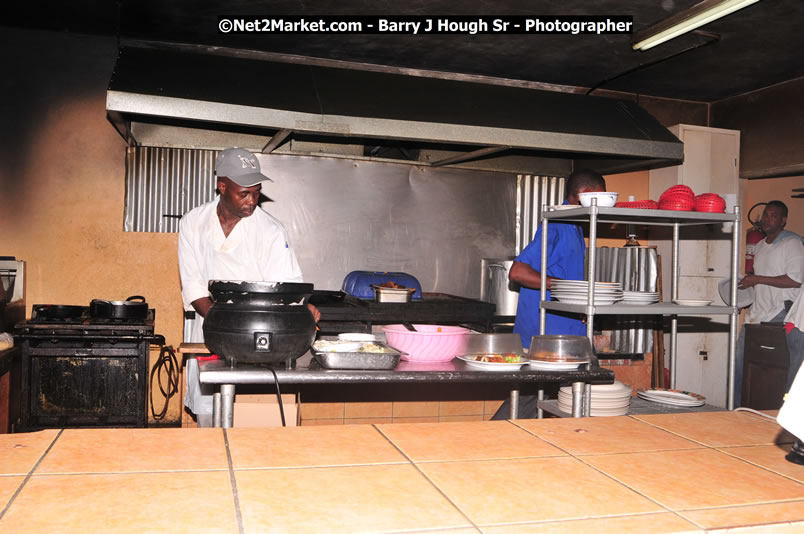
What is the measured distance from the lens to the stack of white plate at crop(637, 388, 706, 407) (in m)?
3.20

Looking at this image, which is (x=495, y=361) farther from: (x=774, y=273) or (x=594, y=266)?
(x=774, y=273)

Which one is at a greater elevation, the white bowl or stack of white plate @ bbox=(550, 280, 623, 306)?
the white bowl

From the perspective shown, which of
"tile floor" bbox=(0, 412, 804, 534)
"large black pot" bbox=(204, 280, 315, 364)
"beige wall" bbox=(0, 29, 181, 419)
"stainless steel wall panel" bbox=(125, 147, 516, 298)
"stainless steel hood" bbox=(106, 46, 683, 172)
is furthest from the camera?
"stainless steel wall panel" bbox=(125, 147, 516, 298)

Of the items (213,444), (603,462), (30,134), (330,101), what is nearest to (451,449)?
(603,462)

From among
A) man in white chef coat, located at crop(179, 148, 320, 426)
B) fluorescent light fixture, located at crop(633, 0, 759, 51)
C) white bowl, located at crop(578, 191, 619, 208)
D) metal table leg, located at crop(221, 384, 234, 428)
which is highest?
fluorescent light fixture, located at crop(633, 0, 759, 51)

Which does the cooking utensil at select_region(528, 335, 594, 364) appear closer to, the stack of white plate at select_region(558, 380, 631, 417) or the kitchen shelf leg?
the stack of white plate at select_region(558, 380, 631, 417)

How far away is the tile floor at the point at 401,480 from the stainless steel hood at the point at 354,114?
2.73 metres

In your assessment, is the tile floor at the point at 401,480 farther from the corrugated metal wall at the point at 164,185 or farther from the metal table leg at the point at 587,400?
the corrugated metal wall at the point at 164,185

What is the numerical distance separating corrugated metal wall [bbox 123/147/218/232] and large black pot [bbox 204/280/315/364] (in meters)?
2.77

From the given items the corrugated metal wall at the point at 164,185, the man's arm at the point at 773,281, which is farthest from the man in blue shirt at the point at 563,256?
the man's arm at the point at 773,281

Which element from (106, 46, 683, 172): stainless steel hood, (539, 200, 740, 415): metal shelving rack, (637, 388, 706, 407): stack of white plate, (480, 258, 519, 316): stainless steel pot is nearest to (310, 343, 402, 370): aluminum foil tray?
(539, 200, 740, 415): metal shelving rack

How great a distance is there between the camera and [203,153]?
4848 millimetres

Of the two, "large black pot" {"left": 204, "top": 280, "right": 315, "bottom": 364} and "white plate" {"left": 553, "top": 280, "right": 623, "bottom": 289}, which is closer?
"large black pot" {"left": 204, "top": 280, "right": 315, "bottom": 364}

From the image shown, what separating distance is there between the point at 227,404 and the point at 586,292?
1675mm
